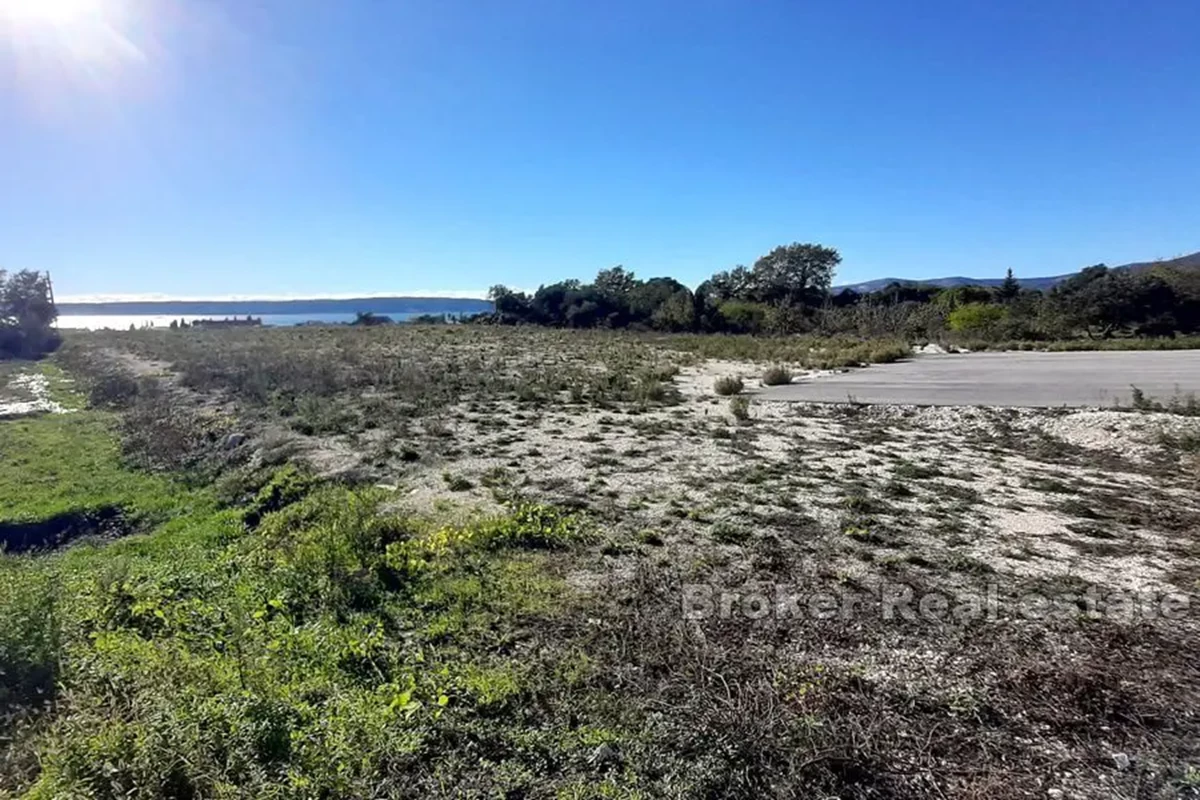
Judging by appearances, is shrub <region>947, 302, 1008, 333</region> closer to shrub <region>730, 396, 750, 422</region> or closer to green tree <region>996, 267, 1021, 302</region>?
green tree <region>996, 267, 1021, 302</region>

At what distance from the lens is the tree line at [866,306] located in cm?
3331

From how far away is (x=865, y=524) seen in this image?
6359mm

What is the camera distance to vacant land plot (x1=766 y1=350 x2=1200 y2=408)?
43.1 ft

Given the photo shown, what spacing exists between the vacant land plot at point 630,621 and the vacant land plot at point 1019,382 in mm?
2680

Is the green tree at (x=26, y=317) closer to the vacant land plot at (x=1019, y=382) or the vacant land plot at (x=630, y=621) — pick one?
the vacant land plot at (x=630, y=621)

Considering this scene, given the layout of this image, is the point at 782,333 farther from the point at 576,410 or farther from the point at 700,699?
the point at 700,699

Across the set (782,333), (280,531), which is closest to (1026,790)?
(280,531)

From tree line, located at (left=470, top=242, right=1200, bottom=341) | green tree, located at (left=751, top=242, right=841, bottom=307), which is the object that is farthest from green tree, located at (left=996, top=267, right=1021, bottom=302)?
green tree, located at (left=751, top=242, right=841, bottom=307)

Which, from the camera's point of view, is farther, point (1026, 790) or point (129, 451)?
point (129, 451)

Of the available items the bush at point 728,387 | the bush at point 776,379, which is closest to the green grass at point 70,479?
the bush at point 728,387

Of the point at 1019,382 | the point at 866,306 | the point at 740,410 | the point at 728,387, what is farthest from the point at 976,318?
the point at 740,410

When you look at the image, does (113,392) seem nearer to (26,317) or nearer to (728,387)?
(728,387)

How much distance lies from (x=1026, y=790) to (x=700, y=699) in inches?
59.3

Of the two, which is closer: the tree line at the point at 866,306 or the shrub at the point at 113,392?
the shrub at the point at 113,392
